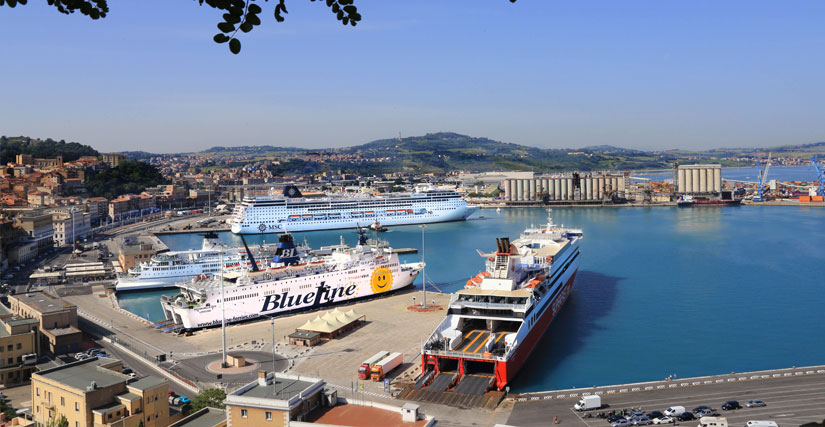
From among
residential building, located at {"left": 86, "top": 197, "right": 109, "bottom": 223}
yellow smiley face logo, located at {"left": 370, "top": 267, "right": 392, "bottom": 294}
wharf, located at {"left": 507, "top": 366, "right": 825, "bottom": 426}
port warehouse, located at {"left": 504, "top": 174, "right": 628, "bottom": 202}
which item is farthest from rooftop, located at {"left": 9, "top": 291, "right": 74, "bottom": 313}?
port warehouse, located at {"left": 504, "top": 174, "right": 628, "bottom": 202}

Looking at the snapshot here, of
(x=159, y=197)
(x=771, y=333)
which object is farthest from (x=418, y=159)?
(x=771, y=333)

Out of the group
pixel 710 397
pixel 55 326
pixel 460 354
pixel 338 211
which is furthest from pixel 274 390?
pixel 338 211

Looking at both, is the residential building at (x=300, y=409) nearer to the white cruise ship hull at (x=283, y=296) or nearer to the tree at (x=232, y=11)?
the tree at (x=232, y=11)

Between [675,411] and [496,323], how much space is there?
406cm

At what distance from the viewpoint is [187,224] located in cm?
3909

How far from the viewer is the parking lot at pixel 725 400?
29.5 ft

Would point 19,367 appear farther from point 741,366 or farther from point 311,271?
point 741,366

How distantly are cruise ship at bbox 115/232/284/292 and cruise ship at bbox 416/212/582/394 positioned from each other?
9.27 meters

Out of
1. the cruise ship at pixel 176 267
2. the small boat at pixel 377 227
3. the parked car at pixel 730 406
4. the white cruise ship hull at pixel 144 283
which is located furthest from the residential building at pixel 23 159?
the parked car at pixel 730 406

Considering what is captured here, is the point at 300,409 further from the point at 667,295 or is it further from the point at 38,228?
the point at 38,228

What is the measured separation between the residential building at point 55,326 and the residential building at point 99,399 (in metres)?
4.04

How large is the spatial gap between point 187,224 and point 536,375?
31882mm

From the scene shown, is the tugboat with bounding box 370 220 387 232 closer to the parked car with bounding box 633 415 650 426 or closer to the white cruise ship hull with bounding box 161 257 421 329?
the white cruise ship hull with bounding box 161 257 421 329

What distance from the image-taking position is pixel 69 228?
1180 inches
